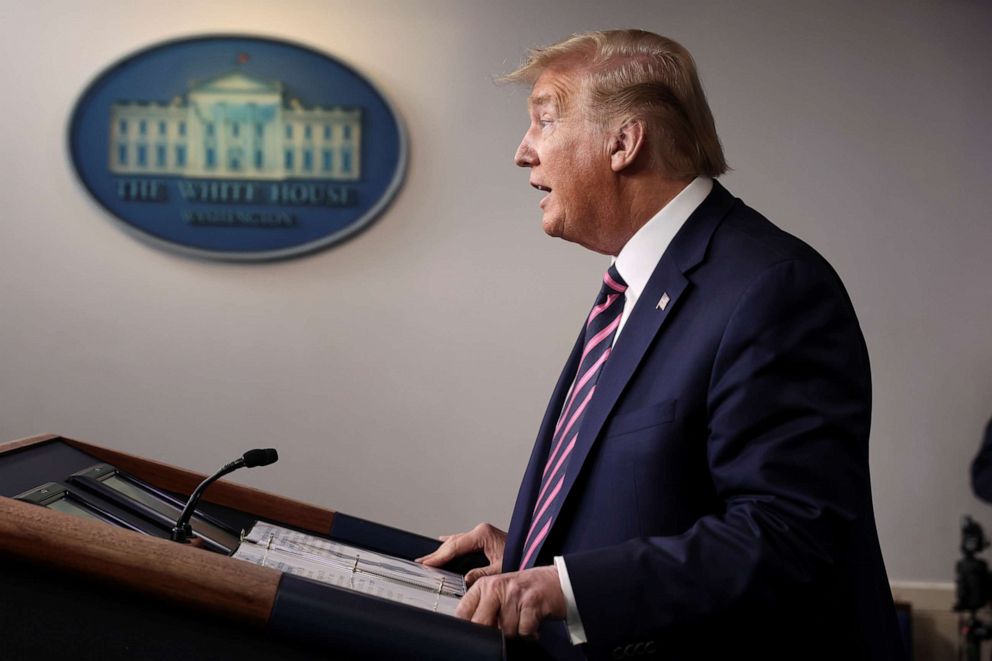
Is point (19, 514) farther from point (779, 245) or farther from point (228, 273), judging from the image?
point (228, 273)

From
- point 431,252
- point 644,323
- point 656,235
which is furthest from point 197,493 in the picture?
point 431,252

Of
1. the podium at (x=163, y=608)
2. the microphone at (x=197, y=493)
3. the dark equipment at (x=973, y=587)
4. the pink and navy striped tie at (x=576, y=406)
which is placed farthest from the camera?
the dark equipment at (x=973, y=587)

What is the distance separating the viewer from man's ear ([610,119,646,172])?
1514 millimetres

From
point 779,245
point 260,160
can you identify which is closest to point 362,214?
point 260,160

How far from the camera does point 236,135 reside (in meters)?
3.43

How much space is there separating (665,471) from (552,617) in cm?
25

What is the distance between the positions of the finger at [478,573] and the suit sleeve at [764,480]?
37cm

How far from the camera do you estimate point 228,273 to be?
11.2ft

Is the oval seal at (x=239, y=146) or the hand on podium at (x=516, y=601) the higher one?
the oval seal at (x=239, y=146)

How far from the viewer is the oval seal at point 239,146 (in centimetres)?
341

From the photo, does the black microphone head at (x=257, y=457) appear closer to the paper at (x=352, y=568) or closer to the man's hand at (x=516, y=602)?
the paper at (x=352, y=568)

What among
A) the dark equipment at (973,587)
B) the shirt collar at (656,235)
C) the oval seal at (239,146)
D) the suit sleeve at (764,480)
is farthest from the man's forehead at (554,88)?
the dark equipment at (973,587)

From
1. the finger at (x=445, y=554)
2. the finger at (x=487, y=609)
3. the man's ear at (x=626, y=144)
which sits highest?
the man's ear at (x=626, y=144)

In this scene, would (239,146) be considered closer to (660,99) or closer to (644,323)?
(660,99)
